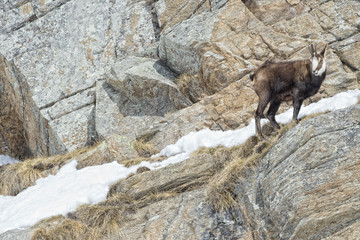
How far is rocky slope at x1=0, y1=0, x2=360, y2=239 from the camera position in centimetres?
604

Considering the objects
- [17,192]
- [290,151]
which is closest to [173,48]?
[17,192]

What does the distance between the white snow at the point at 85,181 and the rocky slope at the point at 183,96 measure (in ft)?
1.43

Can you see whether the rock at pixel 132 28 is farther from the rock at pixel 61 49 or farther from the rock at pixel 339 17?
the rock at pixel 339 17

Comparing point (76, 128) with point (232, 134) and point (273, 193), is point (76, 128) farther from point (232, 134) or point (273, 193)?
point (273, 193)

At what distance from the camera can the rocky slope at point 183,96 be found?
6.04m

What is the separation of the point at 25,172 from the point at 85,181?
1.92 meters

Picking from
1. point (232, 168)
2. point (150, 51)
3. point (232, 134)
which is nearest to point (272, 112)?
point (232, 134)

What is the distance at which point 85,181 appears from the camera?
8562 millimetres

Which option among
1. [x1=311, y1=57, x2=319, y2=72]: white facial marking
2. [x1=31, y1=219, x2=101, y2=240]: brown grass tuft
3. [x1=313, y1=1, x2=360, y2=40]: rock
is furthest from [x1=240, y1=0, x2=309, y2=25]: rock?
[x1=31, y1=219, x2=101, y2=240]: brown grass tuft

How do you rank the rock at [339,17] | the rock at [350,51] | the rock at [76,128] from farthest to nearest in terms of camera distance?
the rock at [76,128] → the rock at [339,17] → the rock at [350,51]

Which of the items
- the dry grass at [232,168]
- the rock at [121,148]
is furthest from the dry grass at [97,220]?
the rock at [121,148]

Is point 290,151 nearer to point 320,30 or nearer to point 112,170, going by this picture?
point 112,170

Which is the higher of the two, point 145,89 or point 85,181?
point 145,89

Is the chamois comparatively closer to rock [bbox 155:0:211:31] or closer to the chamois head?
the chamois head
